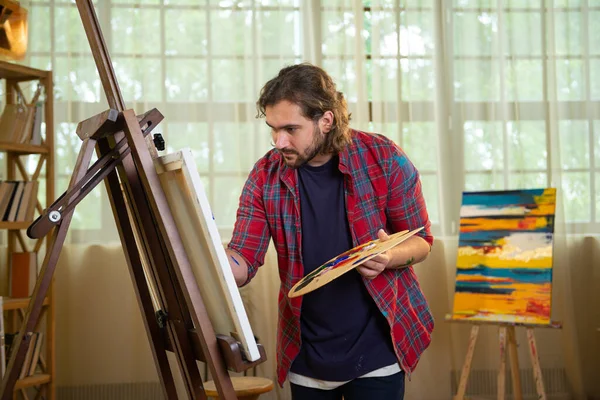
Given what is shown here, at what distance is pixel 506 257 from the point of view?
11.7 feet

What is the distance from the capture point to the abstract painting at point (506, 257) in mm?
3445

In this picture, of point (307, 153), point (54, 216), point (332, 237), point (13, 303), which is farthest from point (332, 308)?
point (13, 303)

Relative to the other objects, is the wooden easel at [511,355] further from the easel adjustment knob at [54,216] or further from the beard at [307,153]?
the easel adjustment knob at [54,216]

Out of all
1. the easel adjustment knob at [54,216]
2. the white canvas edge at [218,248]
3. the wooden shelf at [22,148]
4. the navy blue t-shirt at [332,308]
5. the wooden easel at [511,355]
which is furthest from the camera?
the wooden shelf at [22,148]

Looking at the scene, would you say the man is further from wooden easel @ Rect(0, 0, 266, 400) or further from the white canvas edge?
the white canvas edge

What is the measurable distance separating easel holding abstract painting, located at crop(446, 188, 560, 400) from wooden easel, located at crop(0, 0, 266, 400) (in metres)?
2.21

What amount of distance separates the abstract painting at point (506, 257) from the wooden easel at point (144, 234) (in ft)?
7.29

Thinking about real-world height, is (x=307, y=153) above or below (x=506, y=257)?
above

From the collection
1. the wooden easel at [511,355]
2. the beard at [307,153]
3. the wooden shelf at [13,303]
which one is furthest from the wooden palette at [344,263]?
the wooden shelf at [13,303]

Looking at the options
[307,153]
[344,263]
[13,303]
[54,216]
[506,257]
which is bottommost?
[13,303]

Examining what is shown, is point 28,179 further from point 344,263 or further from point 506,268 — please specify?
point 344,263

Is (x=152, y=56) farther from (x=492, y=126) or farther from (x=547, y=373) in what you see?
(x=547, y=373)

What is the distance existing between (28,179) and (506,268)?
8.22ft

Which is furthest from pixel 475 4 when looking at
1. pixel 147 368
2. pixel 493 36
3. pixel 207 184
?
pixel 147 368
